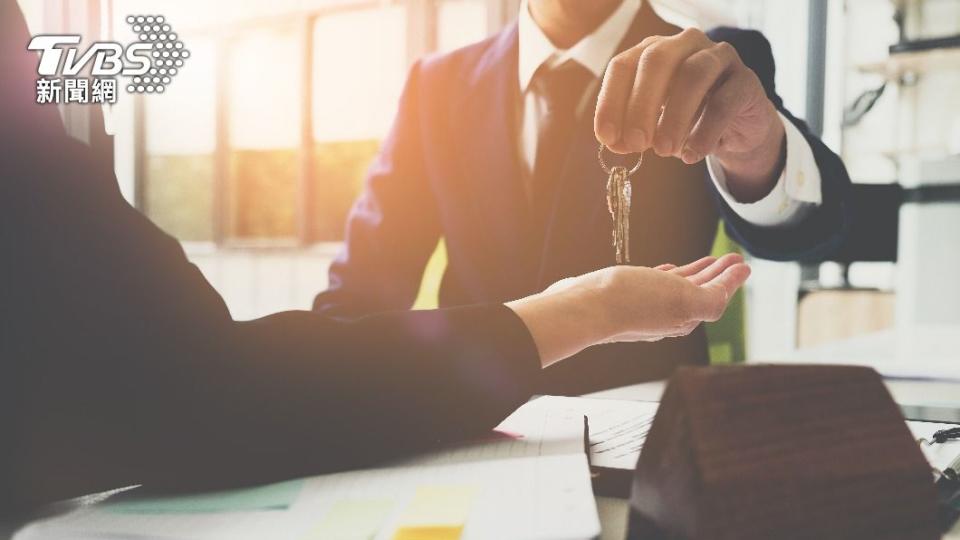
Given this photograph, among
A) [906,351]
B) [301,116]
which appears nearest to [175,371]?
[906,351]

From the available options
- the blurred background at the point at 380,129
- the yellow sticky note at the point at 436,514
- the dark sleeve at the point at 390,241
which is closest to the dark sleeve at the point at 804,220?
the blurred background at the point at 380,129

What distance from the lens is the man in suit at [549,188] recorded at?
3.18 feet

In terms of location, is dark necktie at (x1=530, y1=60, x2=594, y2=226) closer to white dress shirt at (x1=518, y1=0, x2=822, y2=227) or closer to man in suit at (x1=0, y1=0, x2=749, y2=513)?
white dress shirt at (x1=518, y1=0, x2=822, y2=227)

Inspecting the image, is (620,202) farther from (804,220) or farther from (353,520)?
(353,520)

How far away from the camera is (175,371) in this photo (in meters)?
0.38

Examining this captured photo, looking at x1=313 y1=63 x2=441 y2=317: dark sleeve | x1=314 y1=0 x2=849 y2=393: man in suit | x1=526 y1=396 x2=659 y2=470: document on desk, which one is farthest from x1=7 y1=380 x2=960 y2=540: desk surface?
x1=313 y1=63 x2=441 y2=317: dark sleeve

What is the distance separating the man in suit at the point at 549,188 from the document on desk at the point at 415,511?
62 centimetres

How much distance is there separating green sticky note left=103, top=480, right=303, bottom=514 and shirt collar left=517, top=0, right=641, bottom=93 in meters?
0.93

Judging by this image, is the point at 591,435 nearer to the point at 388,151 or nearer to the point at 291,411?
the point at 291,411

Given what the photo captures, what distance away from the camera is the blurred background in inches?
52.1

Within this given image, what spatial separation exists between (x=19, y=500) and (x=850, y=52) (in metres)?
1.55

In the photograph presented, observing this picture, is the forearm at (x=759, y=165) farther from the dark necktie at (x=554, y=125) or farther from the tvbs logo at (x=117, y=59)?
the tvbs logo at (x=117, y=59)

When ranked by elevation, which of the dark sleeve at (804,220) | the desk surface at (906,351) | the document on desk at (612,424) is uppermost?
the dark sleeve at (804,220)

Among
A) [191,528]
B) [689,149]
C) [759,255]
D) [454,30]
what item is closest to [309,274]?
[454,30]
